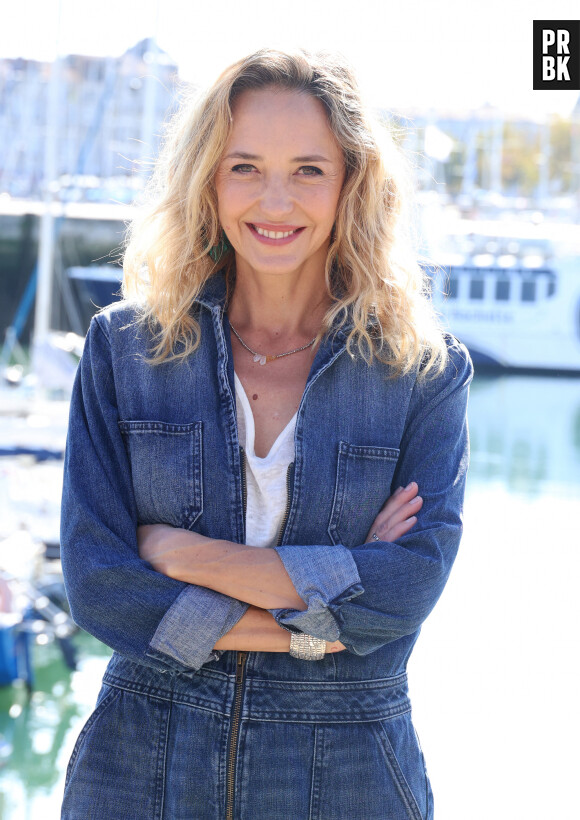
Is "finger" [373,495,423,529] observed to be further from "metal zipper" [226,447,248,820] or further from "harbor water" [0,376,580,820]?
"harbor water" [0,376,580,820]

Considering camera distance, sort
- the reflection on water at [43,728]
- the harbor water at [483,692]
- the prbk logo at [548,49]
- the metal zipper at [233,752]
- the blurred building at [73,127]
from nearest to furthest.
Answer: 1. the metal zipper at [233,752]
2. the prbk logo at [548,49]
3. the reflection on water at [43,728]
4. the harbor water at [483,692]
5. the blurred building at [73,127]

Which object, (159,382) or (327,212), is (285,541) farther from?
(327,212)

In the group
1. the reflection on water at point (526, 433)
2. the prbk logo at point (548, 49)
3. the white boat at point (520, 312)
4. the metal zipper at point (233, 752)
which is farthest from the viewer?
the white boat at point (520, 312)

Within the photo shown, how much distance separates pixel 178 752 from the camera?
1289mm

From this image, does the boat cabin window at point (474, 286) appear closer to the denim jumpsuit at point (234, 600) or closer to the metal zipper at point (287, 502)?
the denim jumpsuit at point (234, 600)

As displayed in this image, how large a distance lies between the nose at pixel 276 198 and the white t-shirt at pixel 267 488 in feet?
0.93

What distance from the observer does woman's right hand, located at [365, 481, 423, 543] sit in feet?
4.50

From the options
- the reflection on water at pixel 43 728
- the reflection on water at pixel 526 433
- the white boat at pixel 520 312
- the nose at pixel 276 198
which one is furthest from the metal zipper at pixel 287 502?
the white boat at pixel 520 312

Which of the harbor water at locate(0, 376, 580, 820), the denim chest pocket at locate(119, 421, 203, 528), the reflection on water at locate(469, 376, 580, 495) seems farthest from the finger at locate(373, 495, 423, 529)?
the reflection on water at locate(469, 376, 580, 495)

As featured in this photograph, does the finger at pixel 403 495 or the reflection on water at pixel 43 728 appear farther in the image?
the reflection on water at pixel 43 728

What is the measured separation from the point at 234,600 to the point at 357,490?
0.71 ft

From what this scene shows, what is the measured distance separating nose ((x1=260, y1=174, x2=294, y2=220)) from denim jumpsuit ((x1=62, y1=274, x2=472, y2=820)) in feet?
0.57

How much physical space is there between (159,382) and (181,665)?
0.38 meters

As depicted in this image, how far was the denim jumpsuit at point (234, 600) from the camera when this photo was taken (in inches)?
50.7
